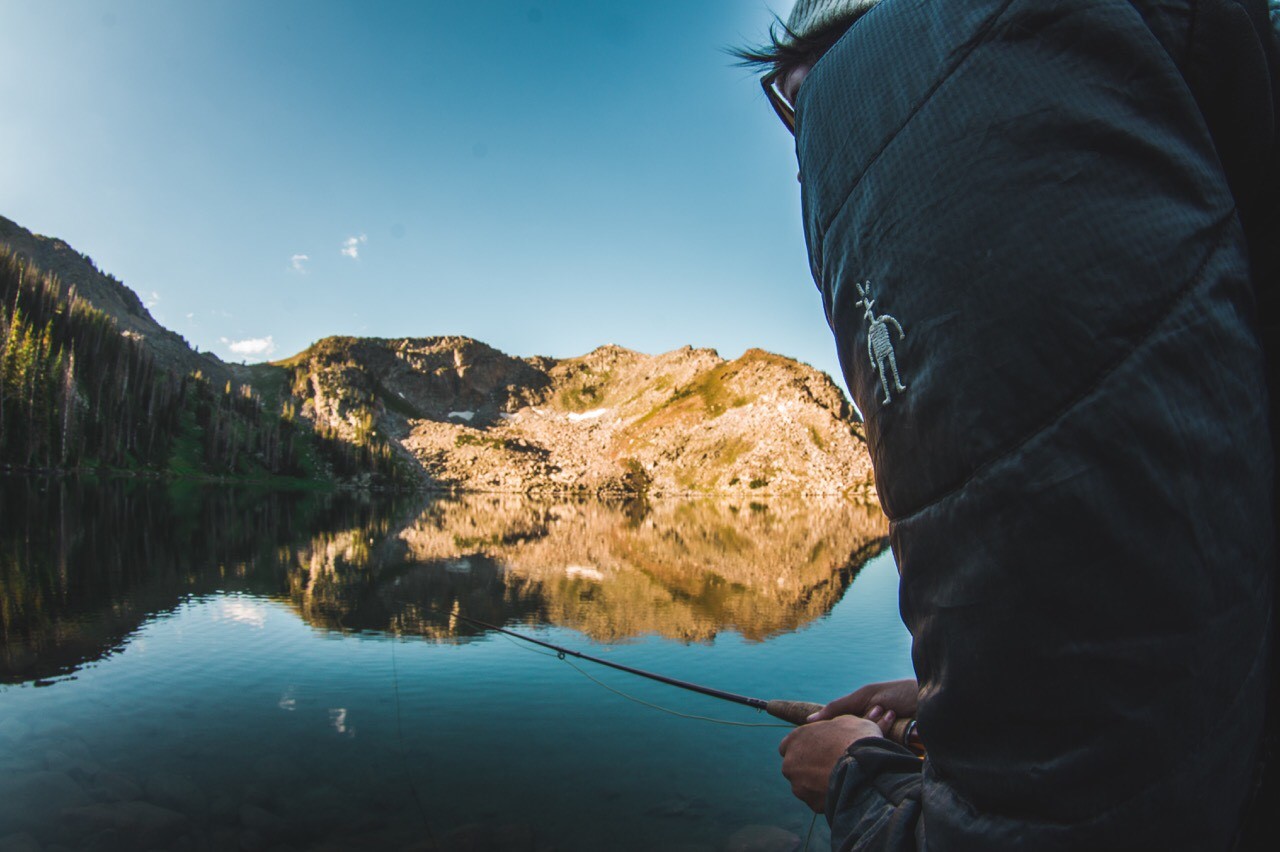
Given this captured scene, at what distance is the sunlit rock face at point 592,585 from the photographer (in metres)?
20.3

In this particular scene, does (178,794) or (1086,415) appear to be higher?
(1086,415)

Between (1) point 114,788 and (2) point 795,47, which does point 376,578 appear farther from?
(2) point 795,47

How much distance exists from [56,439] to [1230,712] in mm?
129679

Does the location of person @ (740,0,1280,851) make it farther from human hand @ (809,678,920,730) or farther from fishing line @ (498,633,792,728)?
fishing line @ (498,633,792,728)

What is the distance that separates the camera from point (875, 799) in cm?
160

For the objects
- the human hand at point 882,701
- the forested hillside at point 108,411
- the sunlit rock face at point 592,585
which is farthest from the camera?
the forested hillside at point 108,411

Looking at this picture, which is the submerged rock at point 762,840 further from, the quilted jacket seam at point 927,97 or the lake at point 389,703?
the quilted jacket seam at point 927,97

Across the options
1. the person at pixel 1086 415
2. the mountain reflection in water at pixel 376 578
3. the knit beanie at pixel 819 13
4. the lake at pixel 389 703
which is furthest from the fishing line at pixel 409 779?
the knit beanie at pixel 819 13

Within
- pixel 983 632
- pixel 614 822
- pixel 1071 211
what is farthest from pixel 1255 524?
pixel 614 822

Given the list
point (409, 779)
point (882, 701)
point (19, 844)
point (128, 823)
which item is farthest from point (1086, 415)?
point (19, 844)

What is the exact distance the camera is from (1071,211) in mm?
1107

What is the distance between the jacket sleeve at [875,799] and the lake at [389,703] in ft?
19.0

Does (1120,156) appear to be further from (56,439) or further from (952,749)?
(56,439)

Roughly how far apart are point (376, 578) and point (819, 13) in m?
29.7
